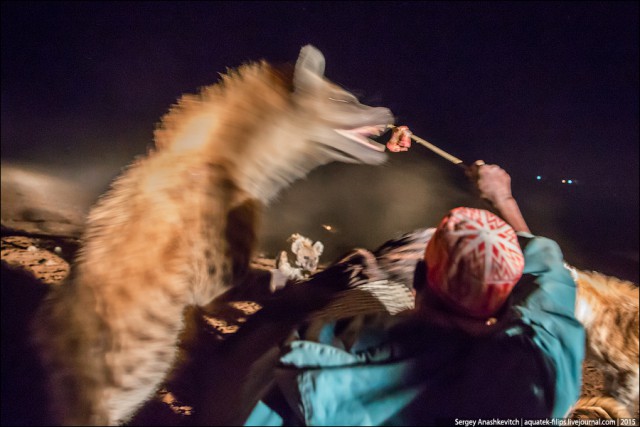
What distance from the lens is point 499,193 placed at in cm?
126

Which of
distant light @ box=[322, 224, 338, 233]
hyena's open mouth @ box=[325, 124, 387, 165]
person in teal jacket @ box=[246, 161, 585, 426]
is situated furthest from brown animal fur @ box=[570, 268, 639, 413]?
distant light @ box=[322, 224, 338, 233]

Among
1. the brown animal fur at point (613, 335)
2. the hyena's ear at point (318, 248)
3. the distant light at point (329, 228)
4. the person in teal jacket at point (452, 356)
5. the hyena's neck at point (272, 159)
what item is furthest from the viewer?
the distant light at point (329, 228)

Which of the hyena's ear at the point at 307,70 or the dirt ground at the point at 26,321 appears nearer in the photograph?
the dirt ground at the point at 26,321

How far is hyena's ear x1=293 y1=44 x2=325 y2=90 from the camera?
935 mm

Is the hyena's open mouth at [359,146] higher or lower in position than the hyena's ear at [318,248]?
higher

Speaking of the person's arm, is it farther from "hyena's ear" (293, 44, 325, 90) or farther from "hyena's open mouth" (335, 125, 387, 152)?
"hyena's ear" (293, 44, 325, 90)

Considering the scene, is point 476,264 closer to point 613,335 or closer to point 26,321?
point 613,335

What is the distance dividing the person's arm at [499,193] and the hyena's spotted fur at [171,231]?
64cm

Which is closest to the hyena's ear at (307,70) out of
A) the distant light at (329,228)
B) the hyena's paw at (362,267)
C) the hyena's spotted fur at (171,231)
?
the hyena's spotted fur at (171,231)

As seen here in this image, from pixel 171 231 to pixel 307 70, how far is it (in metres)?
0.56

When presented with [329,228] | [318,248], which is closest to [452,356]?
[318,248]

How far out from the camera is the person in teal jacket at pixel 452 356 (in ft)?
2.13

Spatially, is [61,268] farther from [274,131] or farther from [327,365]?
[327,365]

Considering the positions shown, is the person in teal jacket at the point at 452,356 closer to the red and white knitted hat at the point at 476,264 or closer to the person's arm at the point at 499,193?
the red and white knitted hat at the point at 476,264
